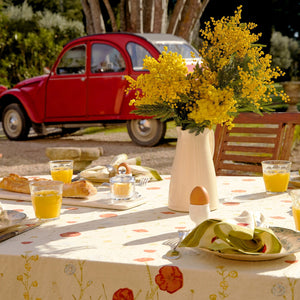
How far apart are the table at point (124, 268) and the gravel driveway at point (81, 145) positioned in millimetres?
5286

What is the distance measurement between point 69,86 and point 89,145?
1153 mm

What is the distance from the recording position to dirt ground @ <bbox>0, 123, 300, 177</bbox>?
7.65 metres

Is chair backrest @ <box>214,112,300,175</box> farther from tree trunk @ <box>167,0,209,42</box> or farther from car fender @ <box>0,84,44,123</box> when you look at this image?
tree trunk @ <box>167,0,209,42</box>

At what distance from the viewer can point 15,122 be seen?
10648mm

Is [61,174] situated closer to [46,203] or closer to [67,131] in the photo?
[46,203]

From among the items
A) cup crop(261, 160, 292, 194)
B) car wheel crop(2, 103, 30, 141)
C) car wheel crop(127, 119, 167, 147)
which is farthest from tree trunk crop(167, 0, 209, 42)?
cup crop(261, 160, 292, 194)

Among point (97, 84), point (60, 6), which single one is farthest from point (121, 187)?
point (60, 6)

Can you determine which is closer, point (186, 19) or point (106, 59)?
point (106, 59)

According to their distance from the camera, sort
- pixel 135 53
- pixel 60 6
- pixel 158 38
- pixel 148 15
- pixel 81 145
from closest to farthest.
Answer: pixel 135 53, pixel 158 38, pixel 81 145, pixel 148 15, pixel 60 6

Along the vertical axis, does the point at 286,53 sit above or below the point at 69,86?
above

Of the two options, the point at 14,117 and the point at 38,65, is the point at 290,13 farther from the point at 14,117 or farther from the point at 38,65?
the point at 14,117

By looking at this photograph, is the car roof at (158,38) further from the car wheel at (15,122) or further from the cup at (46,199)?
the cup at (46,199)

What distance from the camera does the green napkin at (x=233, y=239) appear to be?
1391 mm

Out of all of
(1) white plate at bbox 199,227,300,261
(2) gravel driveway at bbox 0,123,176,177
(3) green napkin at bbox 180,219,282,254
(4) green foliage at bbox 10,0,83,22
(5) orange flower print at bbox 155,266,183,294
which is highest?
(4) green foliage at bbox 10,0,83,22
